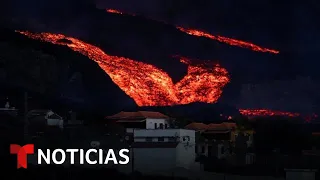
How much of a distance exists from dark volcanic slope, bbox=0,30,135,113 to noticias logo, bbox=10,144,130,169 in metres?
40.6

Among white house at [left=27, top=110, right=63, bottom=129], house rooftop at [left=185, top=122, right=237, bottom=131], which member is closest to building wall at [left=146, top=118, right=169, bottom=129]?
house rooftop at [left=185, top=122, right=237, bottom=131]

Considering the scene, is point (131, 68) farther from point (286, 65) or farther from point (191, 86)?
point (286, 65)

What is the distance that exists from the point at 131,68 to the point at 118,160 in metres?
51.8

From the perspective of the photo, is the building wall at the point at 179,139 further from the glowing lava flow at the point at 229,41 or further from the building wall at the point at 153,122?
the glowing lava flow at the point at 229,41

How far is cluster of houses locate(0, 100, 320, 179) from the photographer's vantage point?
52656 mm

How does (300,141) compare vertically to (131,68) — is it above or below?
below

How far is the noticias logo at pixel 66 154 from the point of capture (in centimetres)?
4778

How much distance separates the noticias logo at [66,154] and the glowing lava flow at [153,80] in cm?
4408

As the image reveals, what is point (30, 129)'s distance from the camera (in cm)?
6259

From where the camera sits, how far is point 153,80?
99062mm

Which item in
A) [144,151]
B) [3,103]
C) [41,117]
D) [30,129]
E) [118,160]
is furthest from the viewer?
[3,103]

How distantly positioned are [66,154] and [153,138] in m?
10.3

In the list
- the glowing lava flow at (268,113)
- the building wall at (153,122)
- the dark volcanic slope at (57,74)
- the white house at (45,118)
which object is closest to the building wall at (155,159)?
the building wall at (153,122)

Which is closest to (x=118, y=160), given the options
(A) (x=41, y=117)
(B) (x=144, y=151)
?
(B) (x=144, y=151)
